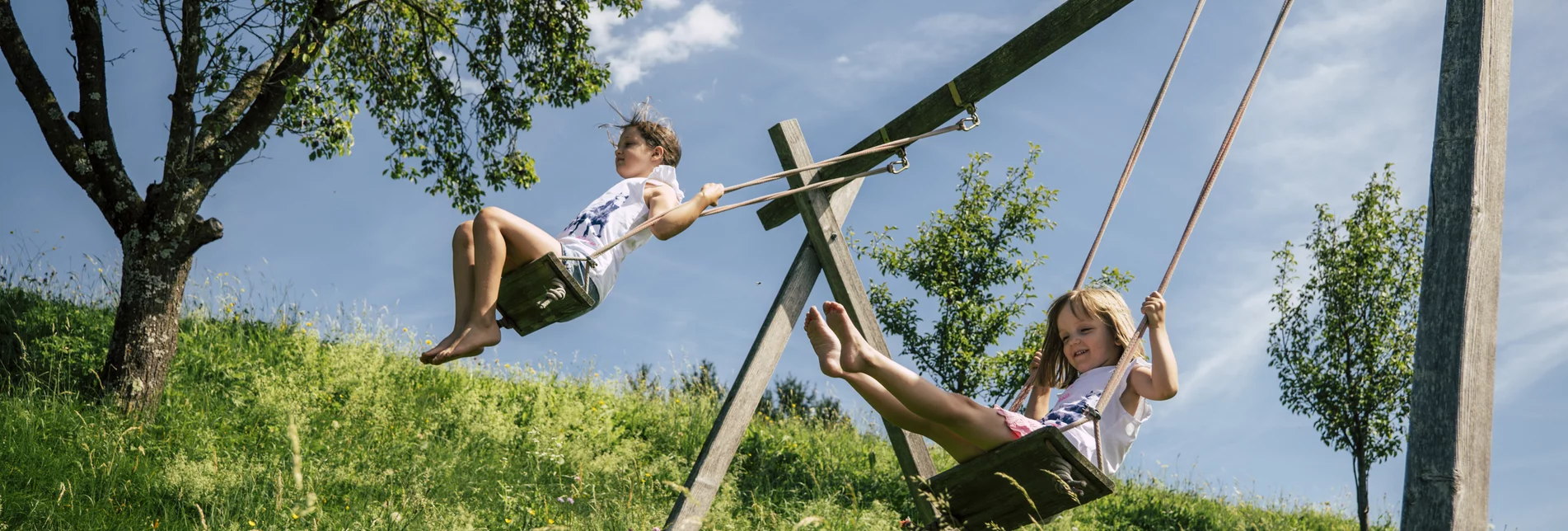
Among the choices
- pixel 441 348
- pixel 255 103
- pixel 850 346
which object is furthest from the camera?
pixel 255 103

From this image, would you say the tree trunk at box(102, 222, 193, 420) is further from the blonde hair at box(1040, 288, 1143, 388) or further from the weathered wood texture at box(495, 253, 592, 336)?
the blonde hair at box(1040, 288, 1143, 388)

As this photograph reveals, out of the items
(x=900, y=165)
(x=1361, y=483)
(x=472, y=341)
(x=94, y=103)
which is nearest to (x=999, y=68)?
(x=900, y=165)

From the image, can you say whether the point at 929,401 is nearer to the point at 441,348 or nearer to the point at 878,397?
the point at 878,397

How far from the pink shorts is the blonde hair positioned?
0.58m

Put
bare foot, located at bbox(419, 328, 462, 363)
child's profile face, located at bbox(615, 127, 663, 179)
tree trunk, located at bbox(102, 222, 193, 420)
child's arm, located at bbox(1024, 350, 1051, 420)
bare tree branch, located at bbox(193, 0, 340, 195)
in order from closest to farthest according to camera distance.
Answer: bare foot, located at bbox(419, 328, 462, 363) < child's arm, located at bbox(1024, 350, 1051, 420) < child's profile face, located at bbox(615, 127, 663, 179) < tree trunk, located at bbox(102, 222, 193, 420) < bare tree branch, located at bbox(193, 0, 340, 195)

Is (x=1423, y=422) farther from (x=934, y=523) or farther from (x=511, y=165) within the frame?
(x=511, y=165)

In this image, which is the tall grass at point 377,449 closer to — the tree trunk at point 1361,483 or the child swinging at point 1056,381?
the tree trunk at point 1361,483

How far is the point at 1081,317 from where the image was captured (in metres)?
4.00

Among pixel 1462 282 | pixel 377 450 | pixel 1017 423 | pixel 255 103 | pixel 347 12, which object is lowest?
pixel 377 450

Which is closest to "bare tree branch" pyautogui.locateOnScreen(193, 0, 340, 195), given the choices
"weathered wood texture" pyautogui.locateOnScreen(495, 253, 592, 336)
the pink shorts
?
"weathered wood texture" pyautogui.locateOnScreen(495, 253, 592, 336)

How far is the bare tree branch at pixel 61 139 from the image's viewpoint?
23.5 feet

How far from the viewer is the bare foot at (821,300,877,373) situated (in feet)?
11.3

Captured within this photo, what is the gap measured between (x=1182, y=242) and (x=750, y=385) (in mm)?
1956

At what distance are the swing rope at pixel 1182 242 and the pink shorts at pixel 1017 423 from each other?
0.18 meters
